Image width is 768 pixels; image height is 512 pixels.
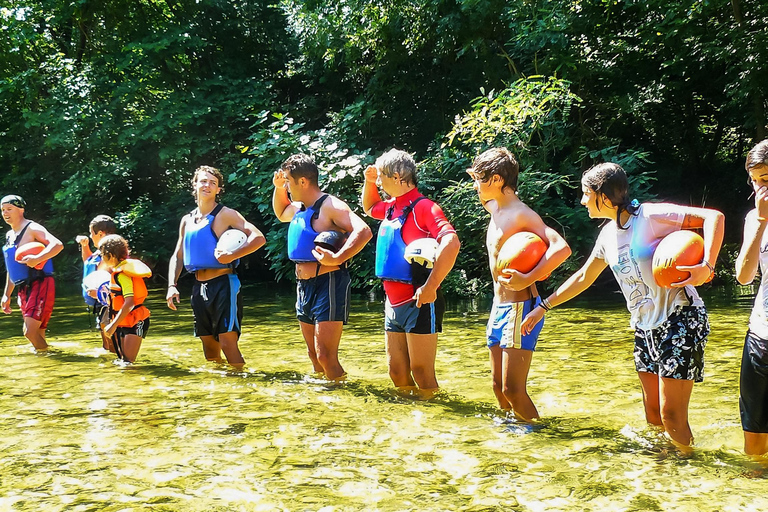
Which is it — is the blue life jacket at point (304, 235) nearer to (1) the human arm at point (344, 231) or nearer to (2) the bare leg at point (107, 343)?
(1) the human arm at point (344, 231)

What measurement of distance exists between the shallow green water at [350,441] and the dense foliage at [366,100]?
7930mm

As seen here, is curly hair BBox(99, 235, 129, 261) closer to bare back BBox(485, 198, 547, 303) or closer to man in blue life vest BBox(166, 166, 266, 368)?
man in blue life vest BBox(166, 166, 266, 368)

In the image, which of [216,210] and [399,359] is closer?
[399,359]

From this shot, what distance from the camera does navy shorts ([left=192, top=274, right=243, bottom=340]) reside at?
7.13 meters

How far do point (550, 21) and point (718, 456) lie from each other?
13324mm

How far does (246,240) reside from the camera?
711 cm

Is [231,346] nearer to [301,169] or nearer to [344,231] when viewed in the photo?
[344,231]

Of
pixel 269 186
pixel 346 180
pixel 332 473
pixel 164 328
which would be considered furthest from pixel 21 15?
pixel 332 473

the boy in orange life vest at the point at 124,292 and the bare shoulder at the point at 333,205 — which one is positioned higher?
the bare shoulder at the point at 333,205

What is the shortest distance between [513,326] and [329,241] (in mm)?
2134

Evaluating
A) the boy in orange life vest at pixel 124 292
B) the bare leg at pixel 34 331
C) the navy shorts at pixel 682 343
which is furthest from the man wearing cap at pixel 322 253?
the bare leg at pixel 34 331

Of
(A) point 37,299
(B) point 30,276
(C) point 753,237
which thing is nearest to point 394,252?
(C) point 753,237

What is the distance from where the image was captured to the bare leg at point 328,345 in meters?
6.47

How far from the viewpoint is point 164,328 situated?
12.2 meters
